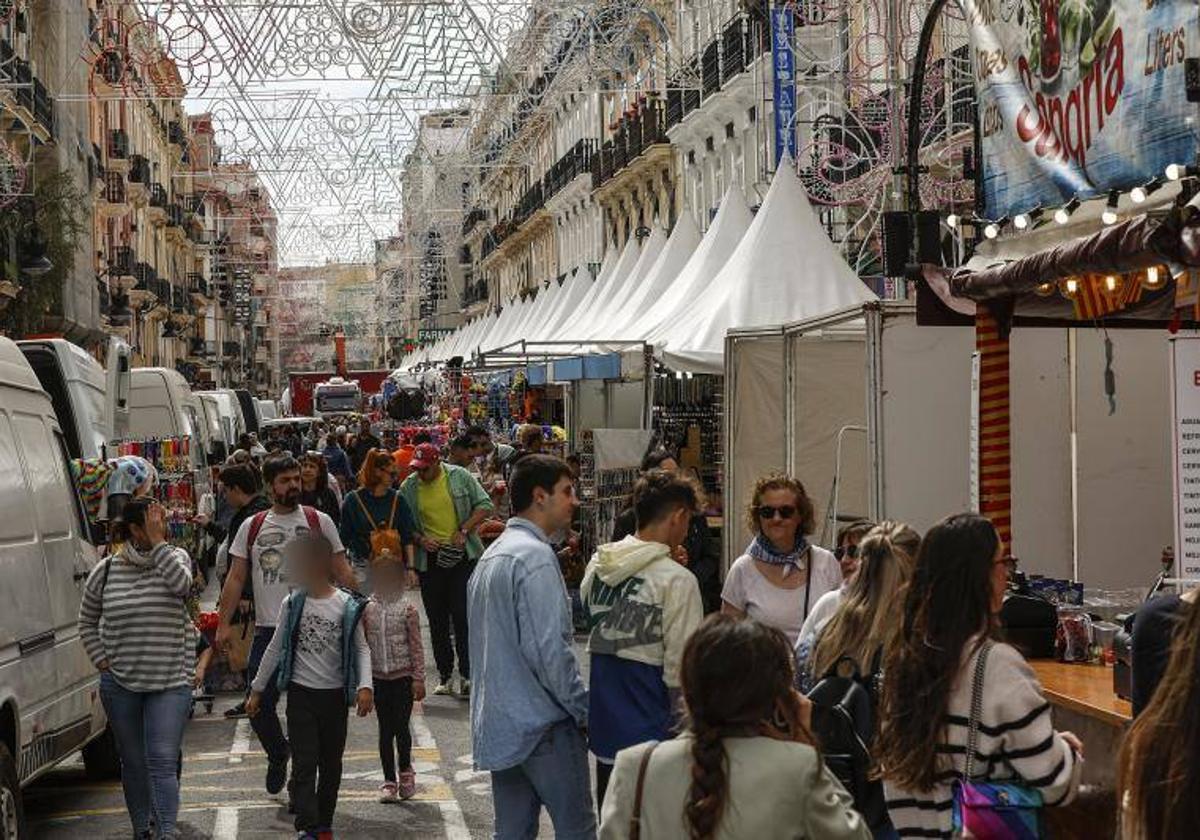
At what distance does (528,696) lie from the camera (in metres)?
6.28

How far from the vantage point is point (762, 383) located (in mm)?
14383

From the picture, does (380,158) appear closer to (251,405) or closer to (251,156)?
(251,156)

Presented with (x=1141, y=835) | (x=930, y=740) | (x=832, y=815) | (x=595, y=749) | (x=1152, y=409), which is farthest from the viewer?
(x=1152, y=409)

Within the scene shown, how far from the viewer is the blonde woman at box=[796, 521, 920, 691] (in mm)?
5473

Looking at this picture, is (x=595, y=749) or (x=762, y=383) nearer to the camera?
(x=595, y=749)

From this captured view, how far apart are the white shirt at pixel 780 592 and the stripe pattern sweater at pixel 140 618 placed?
7.88ft

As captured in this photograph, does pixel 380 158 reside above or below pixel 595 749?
above

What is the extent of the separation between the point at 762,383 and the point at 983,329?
176 inches

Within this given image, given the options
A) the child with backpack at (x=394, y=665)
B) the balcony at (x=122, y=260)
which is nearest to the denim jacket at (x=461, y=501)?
the child with backpack at (x=394, y=665)

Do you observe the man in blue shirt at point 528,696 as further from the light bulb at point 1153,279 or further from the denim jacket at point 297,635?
the light bulb at point 1153,279

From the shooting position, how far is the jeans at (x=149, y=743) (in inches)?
334

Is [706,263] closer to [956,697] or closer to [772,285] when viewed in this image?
[772,285]

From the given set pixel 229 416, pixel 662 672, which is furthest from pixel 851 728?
pixel 229 416

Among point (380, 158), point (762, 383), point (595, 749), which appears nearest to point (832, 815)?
point (595, 749)
